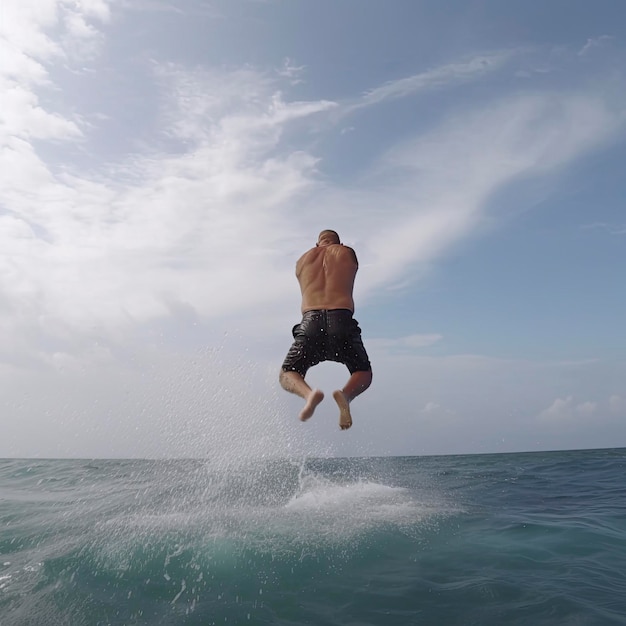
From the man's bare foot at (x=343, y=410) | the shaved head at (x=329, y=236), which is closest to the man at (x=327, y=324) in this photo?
the shaved head at (x=329, y=236)

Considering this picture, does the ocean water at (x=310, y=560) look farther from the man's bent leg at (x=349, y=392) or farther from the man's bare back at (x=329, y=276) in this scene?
the man's bare back at (x=329, y=276)

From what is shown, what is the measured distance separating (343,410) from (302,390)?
2.18ft

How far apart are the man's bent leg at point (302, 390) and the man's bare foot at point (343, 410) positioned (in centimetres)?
36

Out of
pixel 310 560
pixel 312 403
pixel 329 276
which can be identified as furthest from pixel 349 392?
pixel 310 560

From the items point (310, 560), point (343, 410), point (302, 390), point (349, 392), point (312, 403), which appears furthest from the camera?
point (310, 560)

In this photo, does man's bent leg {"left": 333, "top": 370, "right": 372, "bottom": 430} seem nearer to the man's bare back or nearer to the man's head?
the man's bare back

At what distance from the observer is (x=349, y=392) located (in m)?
7.32

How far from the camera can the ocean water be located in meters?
6.70

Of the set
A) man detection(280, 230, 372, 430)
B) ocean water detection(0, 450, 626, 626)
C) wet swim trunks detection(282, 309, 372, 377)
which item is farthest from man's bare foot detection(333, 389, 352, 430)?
ocean water detection(0, 450, 626, 626)

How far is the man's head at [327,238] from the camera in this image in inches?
304

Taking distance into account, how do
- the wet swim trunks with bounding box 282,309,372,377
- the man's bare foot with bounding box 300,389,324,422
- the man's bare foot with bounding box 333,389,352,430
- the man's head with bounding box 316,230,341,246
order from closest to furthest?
1. the man's bare foot with bounding box 300,389,324,422
2. the man's bare foot with bounding box 333,389,352,430
3. the wet swim trunks with bounding box 282,309,372,377
4. the man's head with bounding box 316,230,341,246

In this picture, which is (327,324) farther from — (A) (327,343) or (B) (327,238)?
(B) (327,238)

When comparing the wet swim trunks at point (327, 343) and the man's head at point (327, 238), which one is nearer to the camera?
the wet swim trunks at point (327, 343)

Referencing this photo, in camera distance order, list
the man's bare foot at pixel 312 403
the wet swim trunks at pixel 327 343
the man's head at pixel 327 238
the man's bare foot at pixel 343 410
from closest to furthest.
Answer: the man's bare foot at pixel 312 403
the man's bare foot at pixel 343 410
the wet swim trunks at pixel 327 343
the man's head at pixel 327 238
